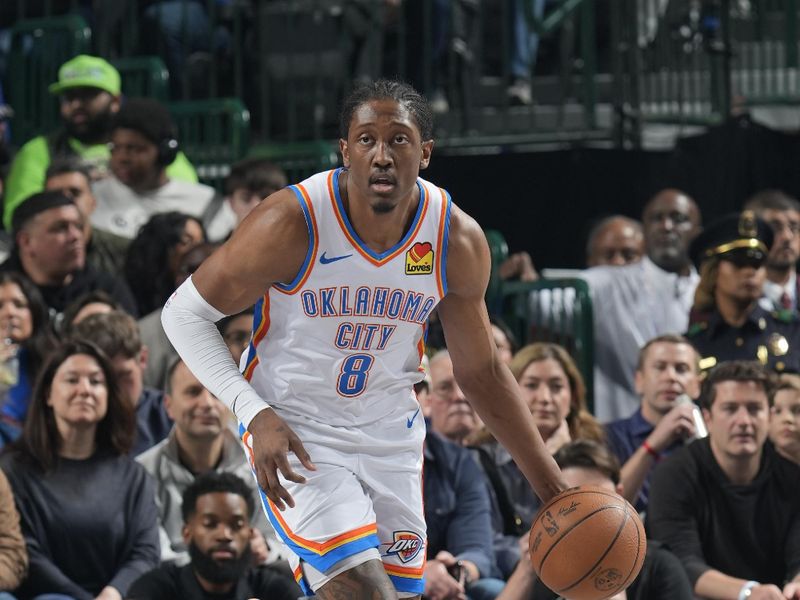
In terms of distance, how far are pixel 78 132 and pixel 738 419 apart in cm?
457

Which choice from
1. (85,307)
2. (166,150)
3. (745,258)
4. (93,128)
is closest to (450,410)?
(85,307)

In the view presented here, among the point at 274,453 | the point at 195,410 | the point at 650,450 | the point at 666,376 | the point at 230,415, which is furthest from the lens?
the point at 666,376

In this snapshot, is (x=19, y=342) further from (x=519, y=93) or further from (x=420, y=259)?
(x=519, y=93)

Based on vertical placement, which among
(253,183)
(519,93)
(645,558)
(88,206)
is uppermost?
(519,93)

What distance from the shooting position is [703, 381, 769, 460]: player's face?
7.51m

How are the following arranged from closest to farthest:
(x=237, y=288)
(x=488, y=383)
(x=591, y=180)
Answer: (x=237, y=288) < (x=488, y=383) < (x=591, y=180)

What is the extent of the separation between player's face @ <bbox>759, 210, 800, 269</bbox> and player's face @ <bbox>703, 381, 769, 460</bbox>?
2.59 m

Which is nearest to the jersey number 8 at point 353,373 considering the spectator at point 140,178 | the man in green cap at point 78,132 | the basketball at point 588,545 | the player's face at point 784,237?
the basketball at point 588,545

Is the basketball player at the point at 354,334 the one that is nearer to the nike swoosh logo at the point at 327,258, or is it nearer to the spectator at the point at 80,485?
the nike swoosh logo at the point at 327,258

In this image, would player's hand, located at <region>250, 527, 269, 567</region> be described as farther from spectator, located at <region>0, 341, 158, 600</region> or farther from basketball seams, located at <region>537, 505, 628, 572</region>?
basketball seams, located at <region>537, 505, 628, 572</region>

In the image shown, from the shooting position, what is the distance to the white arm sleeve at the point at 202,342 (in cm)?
509

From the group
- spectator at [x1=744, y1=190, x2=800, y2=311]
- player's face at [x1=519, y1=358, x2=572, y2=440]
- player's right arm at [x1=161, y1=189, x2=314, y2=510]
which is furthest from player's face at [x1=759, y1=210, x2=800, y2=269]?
player's right arm at [x1=161, y1=189, x2=314, y2=510]

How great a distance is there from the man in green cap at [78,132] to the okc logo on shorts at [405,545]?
5109mm

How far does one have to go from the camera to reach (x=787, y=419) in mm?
8023
